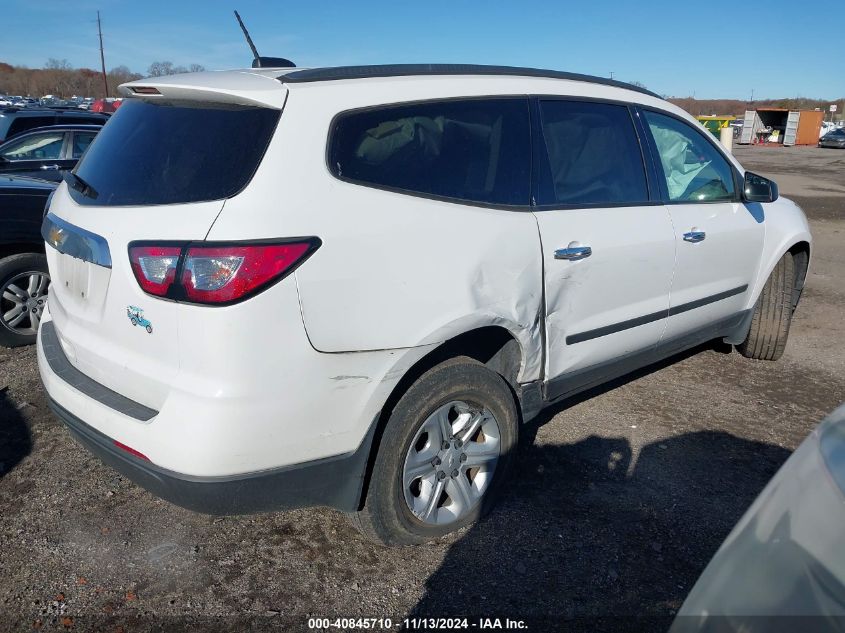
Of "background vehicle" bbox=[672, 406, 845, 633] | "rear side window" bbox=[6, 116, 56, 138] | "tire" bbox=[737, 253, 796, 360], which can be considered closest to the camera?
"background vehicle" bbox=[672, 406, 845, 633]

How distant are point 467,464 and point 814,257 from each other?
807 centimetres

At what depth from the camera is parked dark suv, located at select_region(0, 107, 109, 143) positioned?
10148 millimetres

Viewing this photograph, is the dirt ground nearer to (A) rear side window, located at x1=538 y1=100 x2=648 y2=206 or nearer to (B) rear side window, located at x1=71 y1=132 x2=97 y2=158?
(A) rear side window, located at x1=538 y1=100 x2=648 y2=206

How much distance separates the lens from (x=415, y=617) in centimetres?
248

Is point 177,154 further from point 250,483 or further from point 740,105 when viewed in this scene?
point 740,105

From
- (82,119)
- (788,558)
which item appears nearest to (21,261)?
(788,558)

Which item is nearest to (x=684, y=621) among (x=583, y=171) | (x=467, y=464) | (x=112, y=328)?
(x=467, y=464)

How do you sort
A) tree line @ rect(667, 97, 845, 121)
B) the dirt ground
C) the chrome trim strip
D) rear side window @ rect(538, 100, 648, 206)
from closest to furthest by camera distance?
the chrome trim strip, the dirt ground, rear side window @ rect(538, 100, 648, 206), tree line @ rect(667, 97, 845, 121)

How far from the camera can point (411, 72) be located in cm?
270

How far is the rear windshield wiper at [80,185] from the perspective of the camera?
262 cm

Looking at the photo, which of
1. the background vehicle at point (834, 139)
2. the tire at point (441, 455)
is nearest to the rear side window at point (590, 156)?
the tire at point (441, 455)

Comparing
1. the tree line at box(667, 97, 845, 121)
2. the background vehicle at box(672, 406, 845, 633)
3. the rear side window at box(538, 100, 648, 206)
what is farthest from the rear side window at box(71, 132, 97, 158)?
the tree line at box(667, 97, 845, 121)

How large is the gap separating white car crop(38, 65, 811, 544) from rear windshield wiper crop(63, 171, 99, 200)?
0.5 inches

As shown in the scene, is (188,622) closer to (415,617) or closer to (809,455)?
(415,617)
